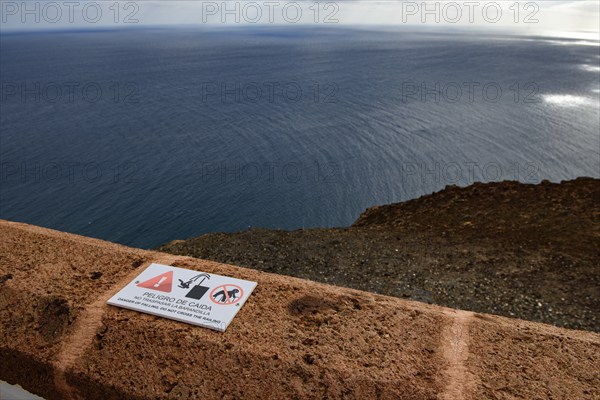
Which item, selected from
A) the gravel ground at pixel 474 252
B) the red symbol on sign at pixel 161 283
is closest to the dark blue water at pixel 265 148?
the gravel ground at pixel 474 252

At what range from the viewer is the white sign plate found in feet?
9.15

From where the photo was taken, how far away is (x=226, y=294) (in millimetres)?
3000

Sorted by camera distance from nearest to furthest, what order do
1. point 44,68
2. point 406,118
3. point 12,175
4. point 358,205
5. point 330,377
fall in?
point 330,377, point 358,205, point 12,175, point 406,118, point 44,68

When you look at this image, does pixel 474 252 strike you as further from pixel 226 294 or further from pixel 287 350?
pixel 287 350

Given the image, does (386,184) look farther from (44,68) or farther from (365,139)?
(44,68)

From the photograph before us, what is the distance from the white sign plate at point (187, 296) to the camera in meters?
2.79

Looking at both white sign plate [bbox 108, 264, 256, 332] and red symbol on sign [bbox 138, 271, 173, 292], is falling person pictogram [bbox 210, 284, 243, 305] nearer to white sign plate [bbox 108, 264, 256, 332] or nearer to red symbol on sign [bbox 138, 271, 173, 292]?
white sign plate [bbox 108, 264, 256, 332]

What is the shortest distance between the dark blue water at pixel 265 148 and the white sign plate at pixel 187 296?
71.4 feet

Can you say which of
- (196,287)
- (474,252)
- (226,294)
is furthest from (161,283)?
(474,252)

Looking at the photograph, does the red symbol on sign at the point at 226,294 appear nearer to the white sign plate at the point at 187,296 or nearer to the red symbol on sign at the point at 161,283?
the white sign plate at the point at 187,296

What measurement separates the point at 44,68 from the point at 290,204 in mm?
A: 100026

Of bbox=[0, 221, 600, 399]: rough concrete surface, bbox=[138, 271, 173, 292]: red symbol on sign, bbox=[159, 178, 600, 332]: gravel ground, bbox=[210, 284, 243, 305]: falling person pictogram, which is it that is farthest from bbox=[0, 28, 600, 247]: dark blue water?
bbox=[210, 284, 243, 305]: falling person pictogram

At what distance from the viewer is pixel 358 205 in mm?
28438

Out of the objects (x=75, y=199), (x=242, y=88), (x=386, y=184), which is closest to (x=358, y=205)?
(x=386, y=184)
